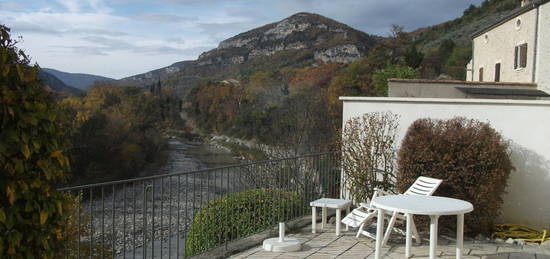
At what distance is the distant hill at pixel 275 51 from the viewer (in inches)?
2142

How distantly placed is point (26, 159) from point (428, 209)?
10.8ft

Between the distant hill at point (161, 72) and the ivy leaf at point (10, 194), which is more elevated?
the distant hill at point (161, 72)

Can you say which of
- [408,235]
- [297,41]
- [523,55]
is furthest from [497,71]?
[297,41]

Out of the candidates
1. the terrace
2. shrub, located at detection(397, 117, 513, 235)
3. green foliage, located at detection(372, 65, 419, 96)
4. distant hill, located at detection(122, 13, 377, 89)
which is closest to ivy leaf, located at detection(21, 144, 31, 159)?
the terrace

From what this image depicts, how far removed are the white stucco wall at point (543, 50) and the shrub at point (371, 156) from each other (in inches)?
523

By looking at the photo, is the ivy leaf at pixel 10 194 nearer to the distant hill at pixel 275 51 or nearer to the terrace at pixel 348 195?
the terrace at pixel 348 195

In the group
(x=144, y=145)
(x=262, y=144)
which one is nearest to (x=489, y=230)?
(x=262, y=144)

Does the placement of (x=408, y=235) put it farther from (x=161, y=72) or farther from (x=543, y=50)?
(x=161, y=72)

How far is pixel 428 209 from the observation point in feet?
14.2

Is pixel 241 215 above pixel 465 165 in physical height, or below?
below

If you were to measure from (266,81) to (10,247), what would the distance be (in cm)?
4123

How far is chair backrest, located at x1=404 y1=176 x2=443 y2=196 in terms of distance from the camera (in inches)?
210

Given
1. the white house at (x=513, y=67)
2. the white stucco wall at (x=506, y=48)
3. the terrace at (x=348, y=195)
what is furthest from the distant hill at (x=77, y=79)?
the terrace at (x=348, y=195)

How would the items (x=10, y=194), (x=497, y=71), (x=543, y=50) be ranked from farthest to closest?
(x=497, y=71) < (x=543, y=50) < (x=10, y=194)
